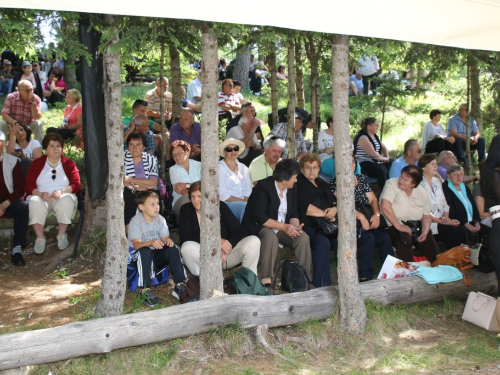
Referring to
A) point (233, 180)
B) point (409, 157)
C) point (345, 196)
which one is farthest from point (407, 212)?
point (345, 196)

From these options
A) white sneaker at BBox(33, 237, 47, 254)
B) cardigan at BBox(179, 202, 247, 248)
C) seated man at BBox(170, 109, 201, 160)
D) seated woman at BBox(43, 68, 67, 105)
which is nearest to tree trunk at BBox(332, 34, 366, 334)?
cardigan at BBox(179, 202, 247, 248)

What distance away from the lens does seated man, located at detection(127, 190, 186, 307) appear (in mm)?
6645

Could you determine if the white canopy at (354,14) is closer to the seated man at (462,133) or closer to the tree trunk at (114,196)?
the tree trunk at (114,196)

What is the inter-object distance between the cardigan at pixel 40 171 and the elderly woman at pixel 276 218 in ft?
7.41

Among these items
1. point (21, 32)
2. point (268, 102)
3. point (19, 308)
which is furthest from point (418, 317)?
point (268, 102)

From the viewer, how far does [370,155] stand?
10.4 metres

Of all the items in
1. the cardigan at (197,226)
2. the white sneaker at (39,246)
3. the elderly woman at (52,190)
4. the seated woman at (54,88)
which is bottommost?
the white sneaker at (39,246)

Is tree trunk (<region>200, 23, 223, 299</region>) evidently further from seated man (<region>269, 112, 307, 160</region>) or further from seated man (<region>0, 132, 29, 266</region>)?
seated man (<region>269, 112, 307, 160</region>)

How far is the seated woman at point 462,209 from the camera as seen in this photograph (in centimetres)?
855

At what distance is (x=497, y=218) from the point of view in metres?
5.98

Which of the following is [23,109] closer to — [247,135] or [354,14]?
[247,135]

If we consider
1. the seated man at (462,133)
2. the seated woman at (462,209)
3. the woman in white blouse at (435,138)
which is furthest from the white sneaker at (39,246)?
the seated man at (462,133)

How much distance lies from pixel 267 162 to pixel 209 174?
9.11 ft

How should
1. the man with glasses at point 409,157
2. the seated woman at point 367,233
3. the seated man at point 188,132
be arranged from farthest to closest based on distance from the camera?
the seated man at point 188,132 → the man with glasses at point 409,157 → the seated woman at point 367,233
